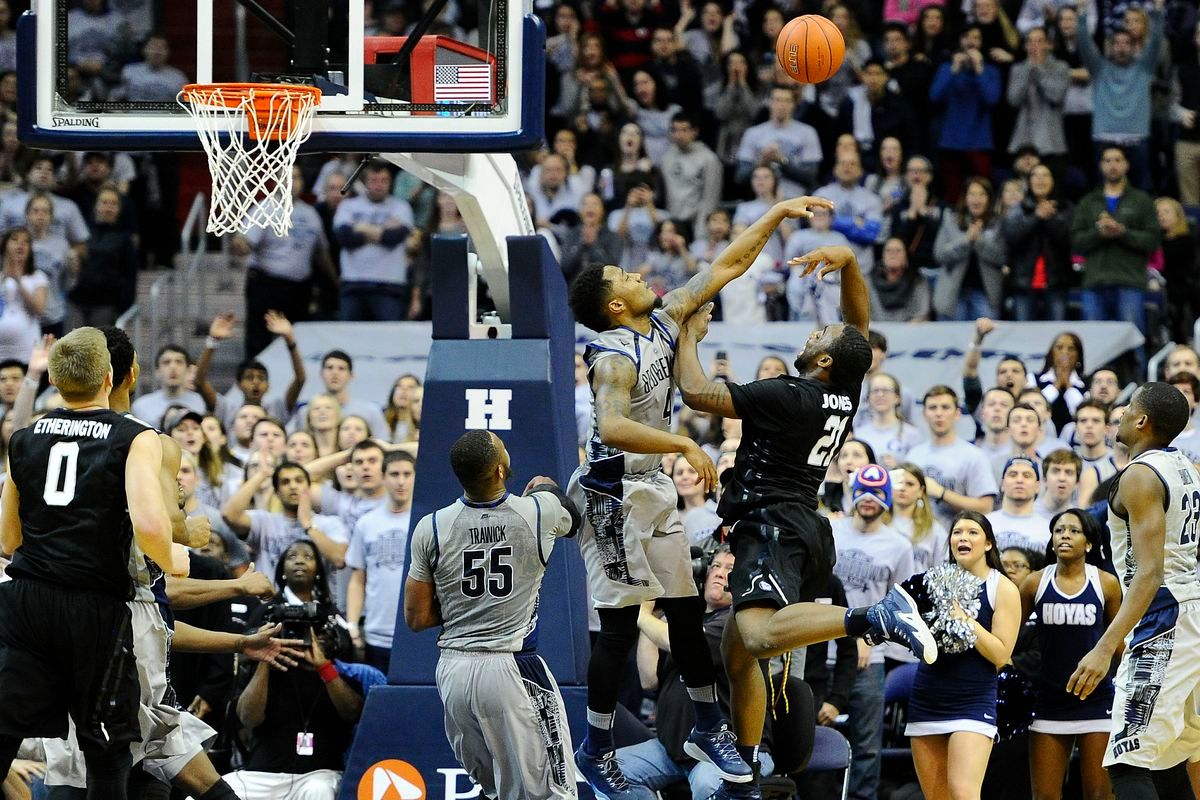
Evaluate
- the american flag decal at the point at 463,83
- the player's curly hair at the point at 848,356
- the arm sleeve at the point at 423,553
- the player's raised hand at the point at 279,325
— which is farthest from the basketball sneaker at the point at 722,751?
the player's raised hand at the point at 279,325

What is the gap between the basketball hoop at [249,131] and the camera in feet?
29.7

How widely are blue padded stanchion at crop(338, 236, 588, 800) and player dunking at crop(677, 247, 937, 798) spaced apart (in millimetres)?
1600

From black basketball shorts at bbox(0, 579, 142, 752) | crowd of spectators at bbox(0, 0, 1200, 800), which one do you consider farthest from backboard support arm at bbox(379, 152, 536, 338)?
black basketball shorts at bbox(0, 579, 142, 752)

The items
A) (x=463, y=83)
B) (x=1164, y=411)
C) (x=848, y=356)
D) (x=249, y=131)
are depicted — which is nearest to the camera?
(x=848, y=356)

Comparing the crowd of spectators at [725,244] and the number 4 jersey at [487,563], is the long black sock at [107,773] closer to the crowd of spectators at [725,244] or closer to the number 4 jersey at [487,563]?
the number 4 jersey at [487,563]

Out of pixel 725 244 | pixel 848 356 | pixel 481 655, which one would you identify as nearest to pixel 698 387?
pixel 848 356

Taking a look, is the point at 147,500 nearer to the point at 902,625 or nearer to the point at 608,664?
the point at 608,664

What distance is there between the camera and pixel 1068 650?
975 centimetres

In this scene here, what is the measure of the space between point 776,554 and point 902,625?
0.72 metres

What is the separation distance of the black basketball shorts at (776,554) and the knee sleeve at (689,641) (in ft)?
A: 1.49

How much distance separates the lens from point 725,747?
8453 mm

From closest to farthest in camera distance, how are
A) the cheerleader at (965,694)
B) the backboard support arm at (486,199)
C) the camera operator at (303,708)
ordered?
the cheerleader at (965,694) < the backboard support arm at (486,199) < the camera operator at (303,708)

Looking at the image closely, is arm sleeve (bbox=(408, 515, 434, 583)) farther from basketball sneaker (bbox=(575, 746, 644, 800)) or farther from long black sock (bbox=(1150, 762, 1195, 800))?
long black sock (bbox=(1150, 762, 1195, 800))

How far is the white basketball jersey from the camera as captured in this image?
27.6 ft
